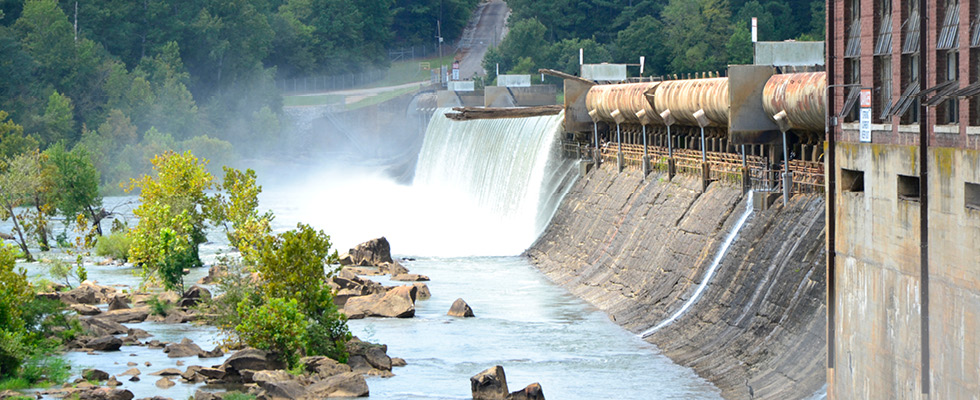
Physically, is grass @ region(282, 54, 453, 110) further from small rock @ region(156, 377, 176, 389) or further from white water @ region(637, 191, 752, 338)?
small rock @ region(156, 377, 176, 389)

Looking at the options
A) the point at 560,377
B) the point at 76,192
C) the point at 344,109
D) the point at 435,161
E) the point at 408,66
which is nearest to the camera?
the point at 560,377

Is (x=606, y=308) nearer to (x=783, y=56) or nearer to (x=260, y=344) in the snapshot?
(x=783, y=56)

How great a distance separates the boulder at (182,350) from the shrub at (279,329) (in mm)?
2793

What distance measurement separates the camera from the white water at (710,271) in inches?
1506

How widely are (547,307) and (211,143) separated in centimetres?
7971

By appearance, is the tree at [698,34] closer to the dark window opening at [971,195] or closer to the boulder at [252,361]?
the boulder at [252,361]

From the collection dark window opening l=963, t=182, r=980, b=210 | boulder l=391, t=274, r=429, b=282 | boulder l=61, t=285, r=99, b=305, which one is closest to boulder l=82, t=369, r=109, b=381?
boulder l=61, t=285, r=99, b=305

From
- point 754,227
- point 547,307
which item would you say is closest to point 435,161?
point 547,307

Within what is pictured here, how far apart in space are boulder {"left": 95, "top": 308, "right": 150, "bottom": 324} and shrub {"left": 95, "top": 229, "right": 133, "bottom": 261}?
1731 cm

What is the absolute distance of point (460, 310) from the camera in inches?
1713

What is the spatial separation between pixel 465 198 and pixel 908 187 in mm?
53457

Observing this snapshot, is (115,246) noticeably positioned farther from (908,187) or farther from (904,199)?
(904,199)

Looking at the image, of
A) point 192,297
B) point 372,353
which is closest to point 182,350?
point 372,353

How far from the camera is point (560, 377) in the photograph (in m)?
33.8
